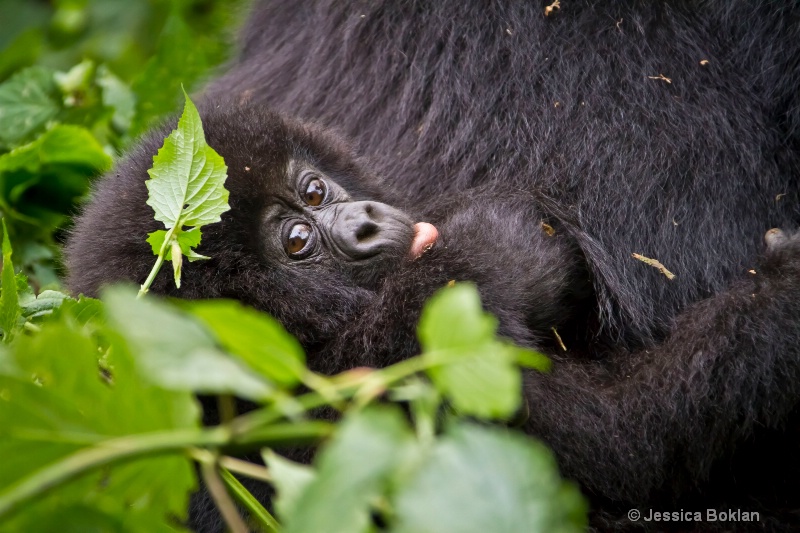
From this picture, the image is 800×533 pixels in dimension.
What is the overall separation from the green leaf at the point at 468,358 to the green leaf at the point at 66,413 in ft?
0.84

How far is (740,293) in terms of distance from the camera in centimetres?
194

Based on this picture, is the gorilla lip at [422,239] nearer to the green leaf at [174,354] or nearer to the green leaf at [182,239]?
the green leaf at [182,239]

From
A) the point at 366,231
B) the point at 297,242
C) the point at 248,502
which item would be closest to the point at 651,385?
the point at 366,231

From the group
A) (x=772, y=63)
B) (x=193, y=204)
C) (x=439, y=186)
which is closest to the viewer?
(x=193, y=204)

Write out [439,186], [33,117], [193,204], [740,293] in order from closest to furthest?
1. [193,204]
2. [740,293]
3. [439,186]
4. [33,117]

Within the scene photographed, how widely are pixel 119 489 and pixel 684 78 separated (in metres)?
1.64

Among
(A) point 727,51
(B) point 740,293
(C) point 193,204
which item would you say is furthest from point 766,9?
(C) point 193,204

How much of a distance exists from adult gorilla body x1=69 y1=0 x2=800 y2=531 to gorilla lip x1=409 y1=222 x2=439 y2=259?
0.11ft

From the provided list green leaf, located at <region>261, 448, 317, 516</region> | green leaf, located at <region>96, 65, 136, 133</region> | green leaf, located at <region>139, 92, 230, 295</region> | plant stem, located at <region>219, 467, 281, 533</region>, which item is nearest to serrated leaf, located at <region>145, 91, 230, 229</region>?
green leaf, located at <region>139, 92, 230, 295</region>

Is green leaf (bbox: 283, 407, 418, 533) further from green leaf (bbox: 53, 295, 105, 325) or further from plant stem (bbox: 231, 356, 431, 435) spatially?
green leaf (bbox: 53, 295, 105, 325)

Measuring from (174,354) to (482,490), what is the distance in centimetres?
31

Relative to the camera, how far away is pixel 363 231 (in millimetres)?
2023

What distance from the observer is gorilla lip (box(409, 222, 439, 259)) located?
202 centimetres

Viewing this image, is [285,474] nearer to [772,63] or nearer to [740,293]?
[740,293]
